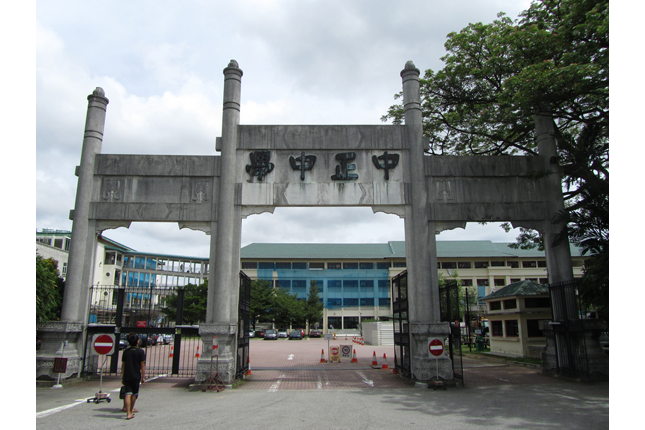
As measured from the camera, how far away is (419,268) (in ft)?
43.1

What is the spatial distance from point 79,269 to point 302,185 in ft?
24.7

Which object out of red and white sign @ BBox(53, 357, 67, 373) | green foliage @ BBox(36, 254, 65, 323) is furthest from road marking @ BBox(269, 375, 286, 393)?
green foliage @ BBox(36, 254, 65, 323)

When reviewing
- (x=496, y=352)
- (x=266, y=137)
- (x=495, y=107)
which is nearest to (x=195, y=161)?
(x=266, y=137)

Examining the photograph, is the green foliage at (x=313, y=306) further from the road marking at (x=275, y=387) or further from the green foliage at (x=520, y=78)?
the road marking at (x=275, y=387)

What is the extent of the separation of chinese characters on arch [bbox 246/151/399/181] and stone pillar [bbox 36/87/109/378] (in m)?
5.35

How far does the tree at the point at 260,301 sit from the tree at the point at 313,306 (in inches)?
239

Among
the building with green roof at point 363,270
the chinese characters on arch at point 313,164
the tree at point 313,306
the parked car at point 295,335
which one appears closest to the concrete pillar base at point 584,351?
the chinese characters on arch at point 313,164

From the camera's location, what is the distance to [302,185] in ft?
45.6

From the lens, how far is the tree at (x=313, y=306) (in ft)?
205

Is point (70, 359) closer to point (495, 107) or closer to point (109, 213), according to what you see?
point (109, 213)

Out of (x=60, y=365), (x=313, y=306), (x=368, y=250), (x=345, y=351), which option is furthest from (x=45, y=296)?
(x=368, y=250)

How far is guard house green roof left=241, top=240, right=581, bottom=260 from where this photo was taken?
6738 centimetres

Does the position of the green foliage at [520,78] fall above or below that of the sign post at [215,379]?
above

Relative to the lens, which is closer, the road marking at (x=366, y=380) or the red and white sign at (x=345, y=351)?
the road marking at (x=366, y=380)
